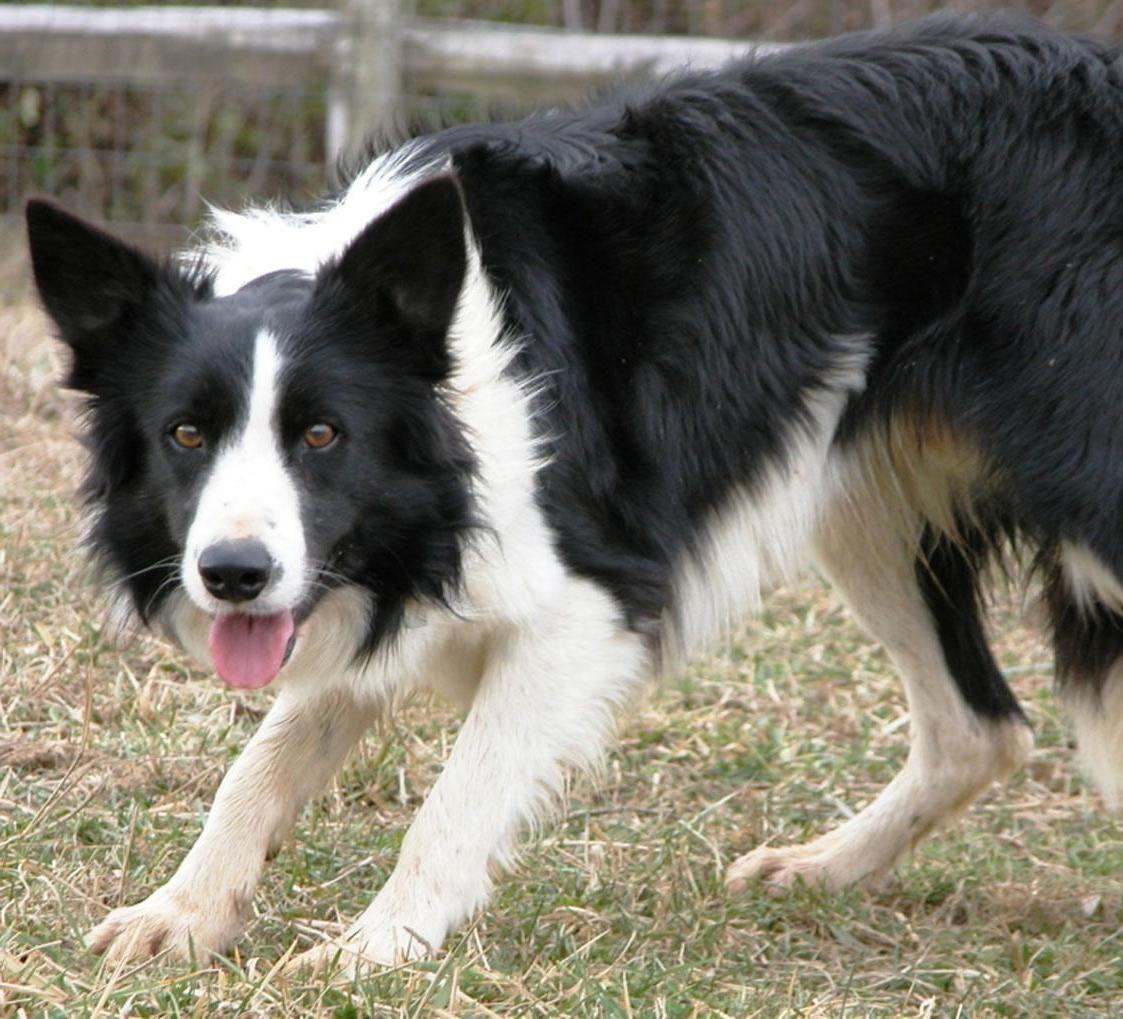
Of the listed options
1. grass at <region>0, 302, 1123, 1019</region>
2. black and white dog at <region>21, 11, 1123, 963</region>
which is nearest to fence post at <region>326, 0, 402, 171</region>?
grass at <region>0, 302, 1123, 1019</region>

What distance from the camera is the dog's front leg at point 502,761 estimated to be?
135 inches

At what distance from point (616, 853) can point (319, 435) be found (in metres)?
1.37

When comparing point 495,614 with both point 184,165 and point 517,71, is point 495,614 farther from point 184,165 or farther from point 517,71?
point 184,165

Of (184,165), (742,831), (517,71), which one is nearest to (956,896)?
(742,831)

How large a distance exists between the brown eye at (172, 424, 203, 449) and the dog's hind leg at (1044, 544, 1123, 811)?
182cm

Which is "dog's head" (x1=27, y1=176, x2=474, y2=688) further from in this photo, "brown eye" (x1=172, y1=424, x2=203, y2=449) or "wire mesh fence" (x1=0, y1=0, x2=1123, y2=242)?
"wire mesh fence" (x1=0, y1=0, x2=1123, y2=242)

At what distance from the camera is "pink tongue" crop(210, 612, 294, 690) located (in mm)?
3305

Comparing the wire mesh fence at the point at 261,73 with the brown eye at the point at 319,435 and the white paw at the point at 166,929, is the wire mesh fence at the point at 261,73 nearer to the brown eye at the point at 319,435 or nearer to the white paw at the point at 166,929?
the brown eye at the point at 319,435

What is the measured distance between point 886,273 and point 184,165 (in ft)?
20.6

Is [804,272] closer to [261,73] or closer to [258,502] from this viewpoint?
[258,502]

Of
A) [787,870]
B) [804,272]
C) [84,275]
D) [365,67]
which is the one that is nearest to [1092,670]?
[787,870]

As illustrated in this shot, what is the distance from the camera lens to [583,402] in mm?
3676

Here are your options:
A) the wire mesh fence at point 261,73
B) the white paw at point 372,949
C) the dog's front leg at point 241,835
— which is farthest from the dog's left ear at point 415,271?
the wire mesh fence at point 261,73

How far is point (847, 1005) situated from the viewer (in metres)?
3.38
